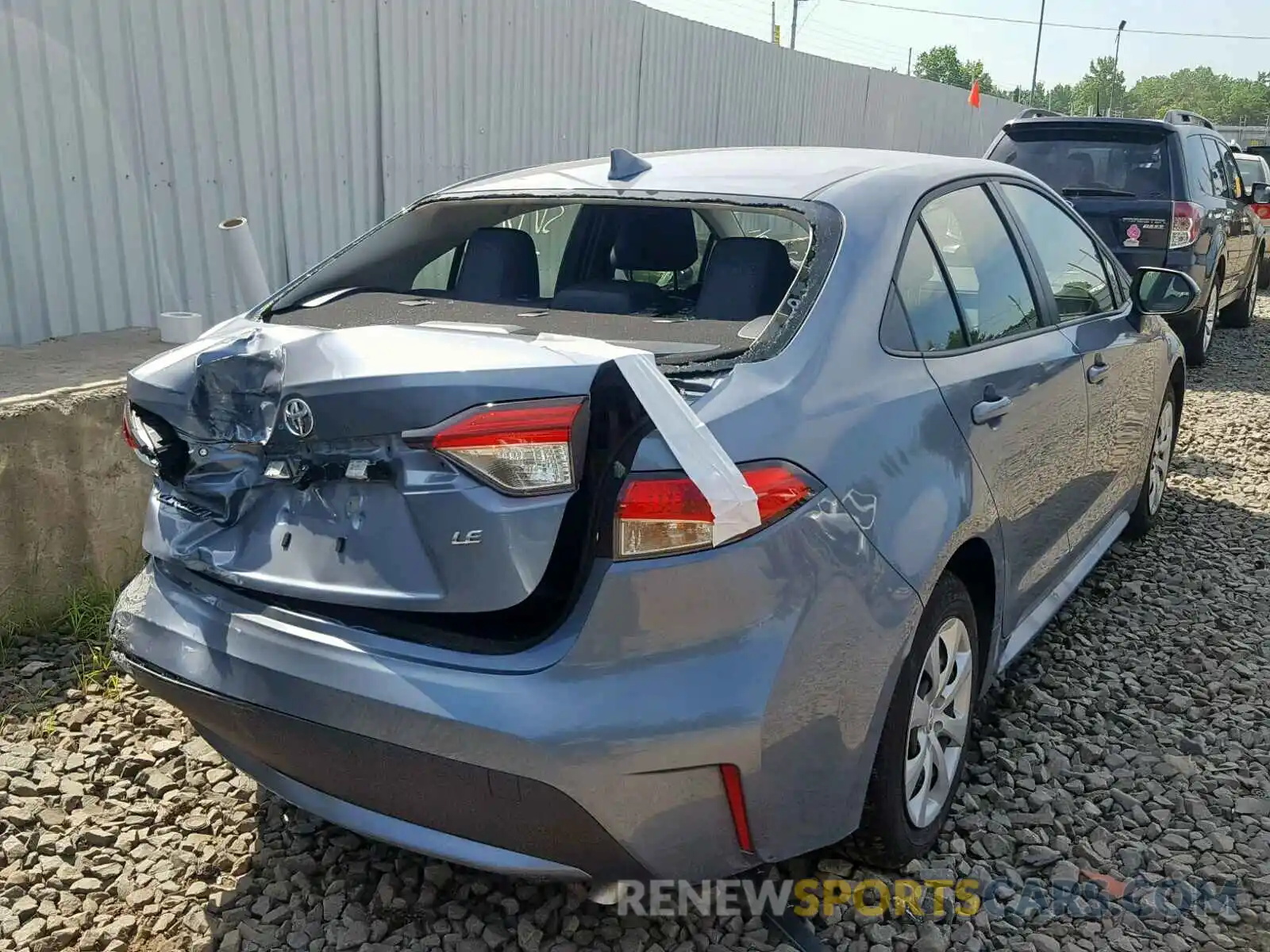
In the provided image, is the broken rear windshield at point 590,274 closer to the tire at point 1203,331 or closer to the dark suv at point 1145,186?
the dark suv at point 1145,186

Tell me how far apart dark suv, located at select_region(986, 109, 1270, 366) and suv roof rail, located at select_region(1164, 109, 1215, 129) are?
19mm

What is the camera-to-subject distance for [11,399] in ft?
11.8

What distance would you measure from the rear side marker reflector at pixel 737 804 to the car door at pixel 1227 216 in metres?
8.26

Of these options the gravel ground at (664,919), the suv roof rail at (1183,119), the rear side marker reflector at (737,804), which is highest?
the suv roof rail at (1183,119)

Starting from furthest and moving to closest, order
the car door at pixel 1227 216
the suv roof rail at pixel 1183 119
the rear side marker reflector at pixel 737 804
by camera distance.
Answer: the car door at pixel 1227 216 → the suv roof rail at pixel 1183 119 → the rear side marker reflector at pixel 737 804

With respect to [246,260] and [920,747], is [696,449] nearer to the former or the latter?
[920,747]

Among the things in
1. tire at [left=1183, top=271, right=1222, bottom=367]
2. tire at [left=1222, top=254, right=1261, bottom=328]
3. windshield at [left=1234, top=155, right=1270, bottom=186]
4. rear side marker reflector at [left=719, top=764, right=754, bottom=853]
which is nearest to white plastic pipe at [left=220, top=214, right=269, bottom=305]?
rear side marker reflector at [left=719, top=764, right=754, bottom=853]

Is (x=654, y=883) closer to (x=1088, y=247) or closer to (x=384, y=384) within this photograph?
(x=384, y=384)

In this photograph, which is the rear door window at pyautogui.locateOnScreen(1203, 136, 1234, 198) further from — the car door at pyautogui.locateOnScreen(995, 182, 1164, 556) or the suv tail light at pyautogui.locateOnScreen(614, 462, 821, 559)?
the suv tail light at pyautogui.locateOnScreen(614, 462, 821, 559)

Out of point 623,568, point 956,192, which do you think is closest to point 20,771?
point 623,568

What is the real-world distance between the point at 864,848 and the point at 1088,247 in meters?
2.55

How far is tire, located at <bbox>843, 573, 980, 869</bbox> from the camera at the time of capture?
7.58ft

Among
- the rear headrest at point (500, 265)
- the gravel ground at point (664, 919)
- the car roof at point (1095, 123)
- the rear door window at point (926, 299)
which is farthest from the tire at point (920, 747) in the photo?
the car roof at point (1095, 123)

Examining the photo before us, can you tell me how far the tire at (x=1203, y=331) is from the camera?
8648mm
